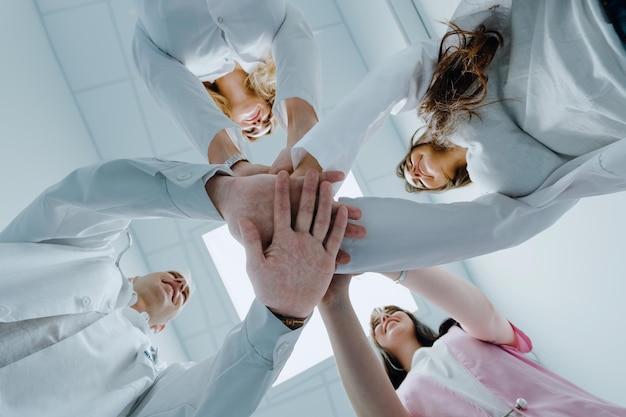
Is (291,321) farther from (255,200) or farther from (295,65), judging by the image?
(295,65)

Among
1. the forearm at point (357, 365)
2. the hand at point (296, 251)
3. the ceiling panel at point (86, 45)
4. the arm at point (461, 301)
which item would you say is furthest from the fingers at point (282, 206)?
the ceiling panel at point (86, 45)

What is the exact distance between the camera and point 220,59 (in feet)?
4.93

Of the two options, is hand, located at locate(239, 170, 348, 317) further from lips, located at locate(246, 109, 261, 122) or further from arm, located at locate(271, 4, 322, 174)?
lips, located at locate(246, 109, 261, 122)

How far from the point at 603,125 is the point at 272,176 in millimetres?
688

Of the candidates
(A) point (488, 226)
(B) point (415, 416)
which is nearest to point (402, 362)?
(B) point (415, 416)

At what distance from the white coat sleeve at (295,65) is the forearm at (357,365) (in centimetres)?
56

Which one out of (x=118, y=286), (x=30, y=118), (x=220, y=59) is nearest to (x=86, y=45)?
(x=30, y=118)

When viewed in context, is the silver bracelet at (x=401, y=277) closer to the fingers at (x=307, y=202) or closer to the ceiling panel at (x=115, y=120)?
the fingers at (x=307, y=202)

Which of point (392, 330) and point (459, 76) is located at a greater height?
point (459, 76)

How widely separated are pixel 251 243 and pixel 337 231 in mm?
172

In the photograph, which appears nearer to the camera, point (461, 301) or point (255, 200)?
point (255, 200)

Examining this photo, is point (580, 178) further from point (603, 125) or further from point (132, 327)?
point (132, 327)

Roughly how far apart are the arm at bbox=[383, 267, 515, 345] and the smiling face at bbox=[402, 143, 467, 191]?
0.32m

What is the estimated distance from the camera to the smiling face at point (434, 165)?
147 centimetres
